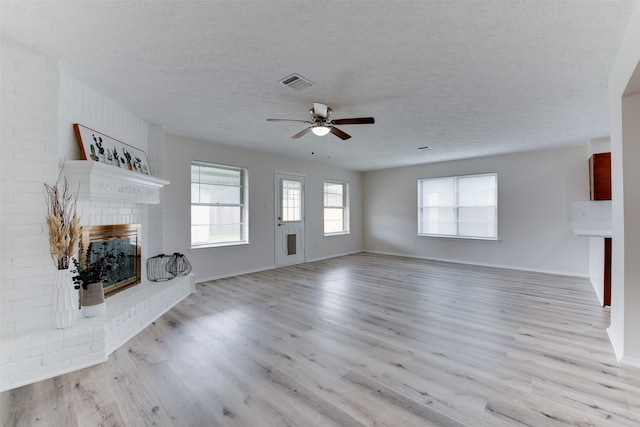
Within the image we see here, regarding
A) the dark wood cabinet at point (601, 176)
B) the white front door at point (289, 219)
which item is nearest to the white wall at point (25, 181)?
the white front door at point (289, 219)

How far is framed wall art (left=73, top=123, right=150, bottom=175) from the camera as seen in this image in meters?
2.80

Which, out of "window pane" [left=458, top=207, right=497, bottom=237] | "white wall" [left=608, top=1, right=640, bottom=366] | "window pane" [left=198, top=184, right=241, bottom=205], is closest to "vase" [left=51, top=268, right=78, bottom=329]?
"window pane" [left=198, top=184, right=241, bottom=205]

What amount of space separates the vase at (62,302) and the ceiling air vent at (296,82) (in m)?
2.63

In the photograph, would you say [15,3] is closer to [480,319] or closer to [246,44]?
[246,44]

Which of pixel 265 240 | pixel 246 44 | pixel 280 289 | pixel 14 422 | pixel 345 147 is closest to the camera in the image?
pixel 14 422

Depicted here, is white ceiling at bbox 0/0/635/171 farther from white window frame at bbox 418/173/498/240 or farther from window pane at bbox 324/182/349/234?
window pane at bbox 324/182/349/234

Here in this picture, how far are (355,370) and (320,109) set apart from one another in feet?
8.60

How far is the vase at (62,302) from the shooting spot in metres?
2.34

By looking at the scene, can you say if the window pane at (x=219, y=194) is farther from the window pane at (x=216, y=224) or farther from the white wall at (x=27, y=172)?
the white wall at (x=27, y=172)

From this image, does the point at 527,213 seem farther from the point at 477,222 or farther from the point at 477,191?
the point at 477,191

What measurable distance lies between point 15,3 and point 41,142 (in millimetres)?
1045

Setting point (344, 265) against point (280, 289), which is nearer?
point (280, 289)

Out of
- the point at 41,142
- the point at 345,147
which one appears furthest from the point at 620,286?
the point at 41,142

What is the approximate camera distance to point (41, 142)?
237 centimetres
